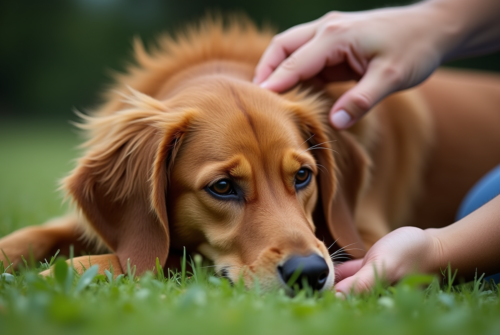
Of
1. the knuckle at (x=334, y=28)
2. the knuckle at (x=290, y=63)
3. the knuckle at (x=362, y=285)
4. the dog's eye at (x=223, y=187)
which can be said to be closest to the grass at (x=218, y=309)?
the knuckle at (x=362, y=285)

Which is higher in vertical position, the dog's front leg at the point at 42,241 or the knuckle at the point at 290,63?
the knuckle at the point at 290,63

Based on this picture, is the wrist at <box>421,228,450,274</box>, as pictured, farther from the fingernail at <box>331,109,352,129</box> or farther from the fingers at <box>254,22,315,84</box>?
the fingers at <box>254,22,315,84</box>

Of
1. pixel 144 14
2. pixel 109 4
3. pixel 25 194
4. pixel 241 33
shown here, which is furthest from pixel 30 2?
pixel 241 33

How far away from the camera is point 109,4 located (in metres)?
30.8

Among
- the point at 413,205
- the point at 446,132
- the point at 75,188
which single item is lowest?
the point at 413,205

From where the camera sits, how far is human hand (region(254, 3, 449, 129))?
11.7ft

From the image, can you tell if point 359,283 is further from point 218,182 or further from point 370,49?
point 370,49

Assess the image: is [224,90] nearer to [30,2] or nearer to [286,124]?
[286,124]

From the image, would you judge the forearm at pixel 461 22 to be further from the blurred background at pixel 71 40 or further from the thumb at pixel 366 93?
the blurred background at pixel 71 40

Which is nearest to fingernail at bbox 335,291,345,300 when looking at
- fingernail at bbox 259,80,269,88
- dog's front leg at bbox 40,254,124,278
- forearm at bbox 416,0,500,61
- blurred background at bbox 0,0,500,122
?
dog's front leg at bbox 40,254,124,278

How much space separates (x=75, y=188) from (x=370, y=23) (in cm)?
225

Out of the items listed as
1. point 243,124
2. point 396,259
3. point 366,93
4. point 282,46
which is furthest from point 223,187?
point 282,46

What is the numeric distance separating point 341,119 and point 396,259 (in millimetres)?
1380

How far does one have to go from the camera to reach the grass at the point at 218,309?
162 cm
